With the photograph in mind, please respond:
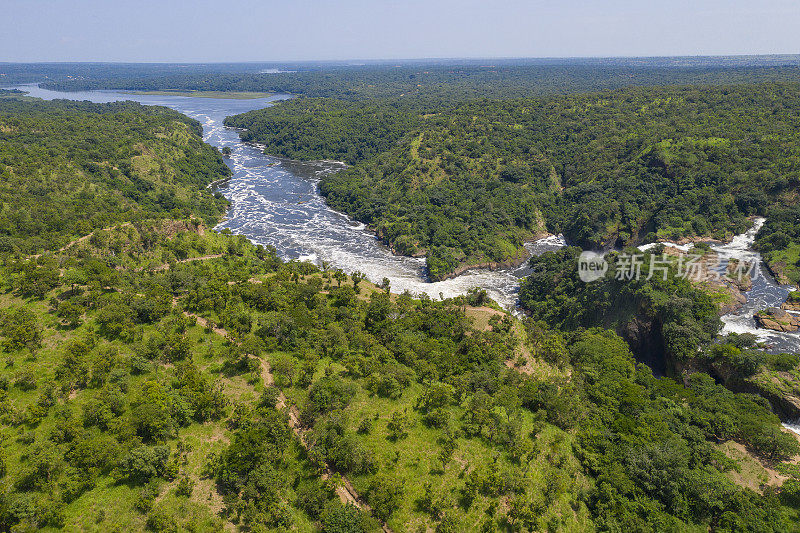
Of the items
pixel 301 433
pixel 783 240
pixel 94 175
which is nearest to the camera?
pixel 301 433

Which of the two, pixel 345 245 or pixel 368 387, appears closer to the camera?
pixel 368 387

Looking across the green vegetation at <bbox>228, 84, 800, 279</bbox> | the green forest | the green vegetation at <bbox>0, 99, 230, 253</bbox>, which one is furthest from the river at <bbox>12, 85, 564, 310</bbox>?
the green vegetation at <bbox>0, 99, 230, 253</bbox>

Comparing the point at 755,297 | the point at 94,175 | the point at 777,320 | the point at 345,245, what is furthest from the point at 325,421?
the point at 94,175

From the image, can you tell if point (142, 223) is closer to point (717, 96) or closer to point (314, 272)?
point (314, 272)

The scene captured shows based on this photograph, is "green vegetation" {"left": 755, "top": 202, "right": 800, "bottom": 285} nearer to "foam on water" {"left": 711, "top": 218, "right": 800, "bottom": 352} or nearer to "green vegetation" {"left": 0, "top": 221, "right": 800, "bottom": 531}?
"foam on water" {"left": 711, "top": 218, "right": 800, "bottom": 352}

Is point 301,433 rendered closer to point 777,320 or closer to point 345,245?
point 777,320

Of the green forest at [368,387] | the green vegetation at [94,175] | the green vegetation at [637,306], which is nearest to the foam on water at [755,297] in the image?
the green forest at [368,387]

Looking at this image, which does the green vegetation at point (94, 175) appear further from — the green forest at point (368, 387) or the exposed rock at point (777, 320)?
the exposed rock at point (777, 320)
